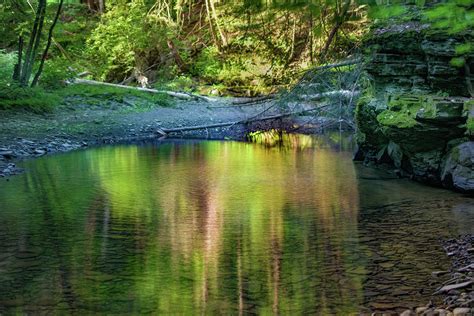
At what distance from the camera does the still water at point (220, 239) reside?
5.14m

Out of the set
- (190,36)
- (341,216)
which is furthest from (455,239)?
(190,36)

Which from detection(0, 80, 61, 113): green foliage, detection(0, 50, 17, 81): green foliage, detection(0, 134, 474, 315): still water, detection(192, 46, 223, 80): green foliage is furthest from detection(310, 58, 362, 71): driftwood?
detection(192, 46, 223, 80): green foliage

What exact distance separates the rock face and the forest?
0.12ft

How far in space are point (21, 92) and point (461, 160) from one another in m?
13.0

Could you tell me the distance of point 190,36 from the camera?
2677 cm

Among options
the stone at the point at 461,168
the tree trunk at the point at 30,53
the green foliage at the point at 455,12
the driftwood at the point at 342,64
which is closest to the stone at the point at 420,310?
the green foliage at the point at 455,12

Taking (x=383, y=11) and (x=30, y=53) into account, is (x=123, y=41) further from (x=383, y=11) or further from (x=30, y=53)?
(x=383, y=11)

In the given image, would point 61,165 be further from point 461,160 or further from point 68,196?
point 461,160

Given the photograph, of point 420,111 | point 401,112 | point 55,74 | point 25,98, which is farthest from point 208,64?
point 420,111

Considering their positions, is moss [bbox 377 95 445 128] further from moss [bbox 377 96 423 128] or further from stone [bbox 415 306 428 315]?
stone [bbox 415 306 428 315]

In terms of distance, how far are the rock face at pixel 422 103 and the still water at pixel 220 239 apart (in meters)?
0.52

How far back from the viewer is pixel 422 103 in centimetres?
1019

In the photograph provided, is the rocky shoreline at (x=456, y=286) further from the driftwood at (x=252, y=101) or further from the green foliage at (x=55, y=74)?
the green foliage at (x=55, y=74)

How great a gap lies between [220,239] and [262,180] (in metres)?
4.22
